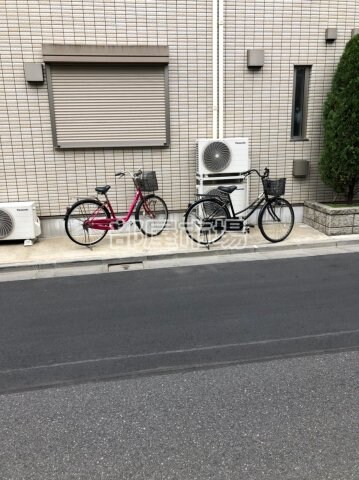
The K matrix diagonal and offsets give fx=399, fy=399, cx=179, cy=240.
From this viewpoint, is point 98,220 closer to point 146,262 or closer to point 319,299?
point 146,262

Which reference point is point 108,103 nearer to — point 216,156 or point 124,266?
point 216,156

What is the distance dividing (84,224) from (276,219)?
11.1 feet

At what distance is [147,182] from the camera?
720 cm

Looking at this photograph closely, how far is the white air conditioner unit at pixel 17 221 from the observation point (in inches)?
272

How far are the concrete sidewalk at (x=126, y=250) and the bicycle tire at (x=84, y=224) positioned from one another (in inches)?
6.3

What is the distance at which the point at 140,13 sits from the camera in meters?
7.03

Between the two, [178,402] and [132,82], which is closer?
[178,402]

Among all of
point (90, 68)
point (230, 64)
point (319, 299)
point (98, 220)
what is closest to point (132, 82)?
point (90, 68)

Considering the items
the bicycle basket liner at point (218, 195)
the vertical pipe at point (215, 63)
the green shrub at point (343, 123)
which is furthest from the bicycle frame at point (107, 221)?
the green shrub at point (343, 123)

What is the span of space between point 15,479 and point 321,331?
2.88 metres

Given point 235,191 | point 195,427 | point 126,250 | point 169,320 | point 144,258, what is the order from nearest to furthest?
1. point 195,427
2. point 169,320
3. point 144,258
4. point 126,250
5. point 235,191

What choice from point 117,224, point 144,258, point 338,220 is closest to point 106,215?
point 117,224

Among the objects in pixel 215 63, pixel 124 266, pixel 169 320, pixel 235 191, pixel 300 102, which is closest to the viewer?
pixel 169 320

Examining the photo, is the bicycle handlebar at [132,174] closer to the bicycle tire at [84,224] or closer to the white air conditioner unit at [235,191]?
the bicycle tire at [84,224]
